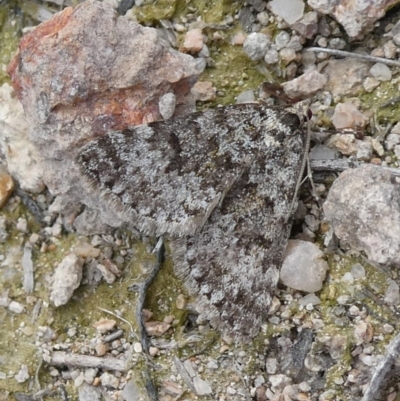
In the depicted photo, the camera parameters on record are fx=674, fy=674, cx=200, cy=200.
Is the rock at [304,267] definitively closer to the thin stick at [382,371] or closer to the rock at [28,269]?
the thin stick at [382,371]

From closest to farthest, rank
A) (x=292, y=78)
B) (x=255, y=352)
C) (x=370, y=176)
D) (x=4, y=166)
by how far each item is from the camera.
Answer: (x=370, y=176) < (x=255, y=352) < (x=292, y=78) < (x=4, y=166)

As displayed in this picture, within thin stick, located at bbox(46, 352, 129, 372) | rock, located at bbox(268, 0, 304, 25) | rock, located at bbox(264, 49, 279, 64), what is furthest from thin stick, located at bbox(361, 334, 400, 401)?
rock, located at bbox(268, 0, 304, 25)

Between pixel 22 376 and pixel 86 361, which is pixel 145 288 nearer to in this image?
pixel 86 361

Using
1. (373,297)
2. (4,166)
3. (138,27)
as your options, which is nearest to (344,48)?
(138,27)

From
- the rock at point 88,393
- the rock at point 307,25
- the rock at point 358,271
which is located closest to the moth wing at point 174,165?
the rock at point 307,25

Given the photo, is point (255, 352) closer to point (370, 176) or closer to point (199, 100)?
point (370, 176)

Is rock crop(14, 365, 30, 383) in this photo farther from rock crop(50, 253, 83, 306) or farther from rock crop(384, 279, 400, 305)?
rock crop(384, 279, 400, 305)
